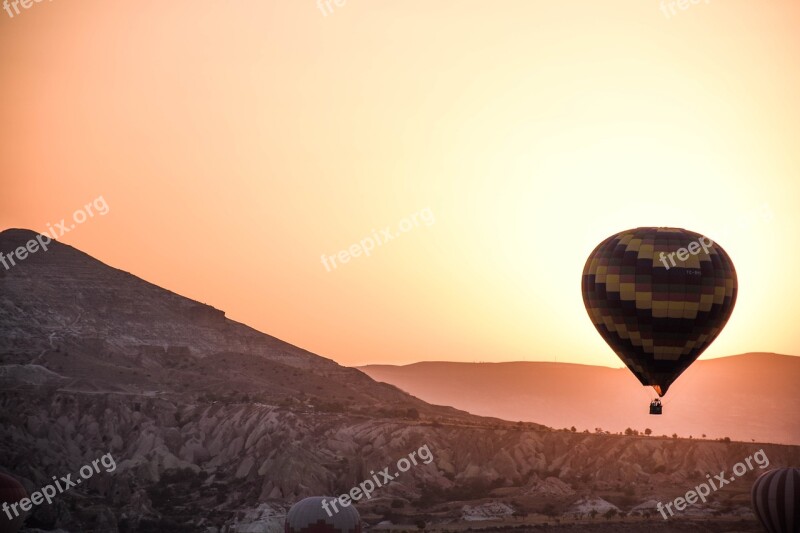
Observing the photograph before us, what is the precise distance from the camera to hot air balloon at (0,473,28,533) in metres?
102

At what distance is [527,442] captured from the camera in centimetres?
13838

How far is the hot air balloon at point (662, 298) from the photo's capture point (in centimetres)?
8094

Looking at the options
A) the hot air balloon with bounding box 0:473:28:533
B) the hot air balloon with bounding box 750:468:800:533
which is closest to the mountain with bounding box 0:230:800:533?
the hot air balloon with bounding box 0:473:28:533

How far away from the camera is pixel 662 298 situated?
266 feet

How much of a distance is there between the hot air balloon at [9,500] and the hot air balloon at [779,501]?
5213cm

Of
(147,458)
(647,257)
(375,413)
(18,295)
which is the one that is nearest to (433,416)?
(375,413)

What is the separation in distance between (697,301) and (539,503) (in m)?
47.0

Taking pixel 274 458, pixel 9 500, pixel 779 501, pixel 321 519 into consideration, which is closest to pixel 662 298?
pixel 779 501

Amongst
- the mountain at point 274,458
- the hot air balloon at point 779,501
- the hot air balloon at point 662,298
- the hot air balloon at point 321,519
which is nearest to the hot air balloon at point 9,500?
the mountain at point 274,458

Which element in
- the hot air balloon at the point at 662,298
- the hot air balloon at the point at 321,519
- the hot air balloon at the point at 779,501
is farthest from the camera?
the hot air balloon at the point at 321,519

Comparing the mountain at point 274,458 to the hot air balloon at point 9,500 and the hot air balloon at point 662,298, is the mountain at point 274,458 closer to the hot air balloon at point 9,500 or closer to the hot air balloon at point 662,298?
the hot air balloon at point 9,500

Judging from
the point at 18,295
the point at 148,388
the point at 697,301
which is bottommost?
the point at 697,301

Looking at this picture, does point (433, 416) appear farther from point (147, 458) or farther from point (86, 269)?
point (86, 269)

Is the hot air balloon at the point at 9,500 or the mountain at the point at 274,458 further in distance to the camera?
the mountain at the point at 274,458
